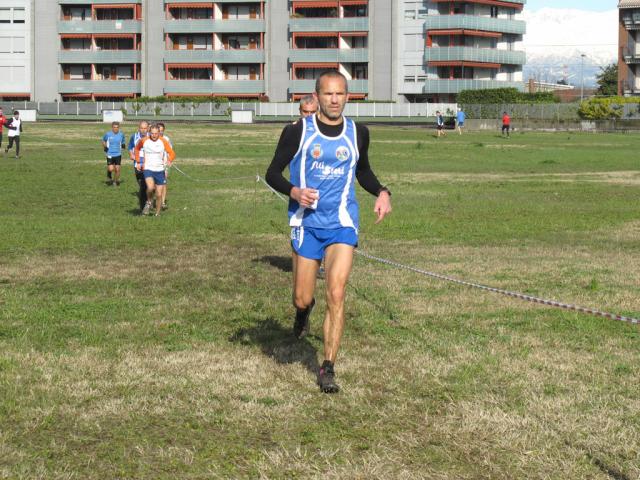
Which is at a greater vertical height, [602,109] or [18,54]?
[18,54]

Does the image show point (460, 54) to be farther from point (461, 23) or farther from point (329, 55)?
point (329, 55)

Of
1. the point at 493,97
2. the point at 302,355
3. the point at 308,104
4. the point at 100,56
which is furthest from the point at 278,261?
the point at 100,56

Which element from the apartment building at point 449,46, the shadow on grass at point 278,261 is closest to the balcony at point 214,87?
the apartment building at point 449,46

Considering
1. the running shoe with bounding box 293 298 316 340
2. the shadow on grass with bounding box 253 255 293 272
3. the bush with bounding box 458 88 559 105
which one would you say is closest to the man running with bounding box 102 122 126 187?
the shadow on grass with bounding box 253 255 293 272

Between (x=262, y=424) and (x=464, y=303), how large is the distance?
440 cm

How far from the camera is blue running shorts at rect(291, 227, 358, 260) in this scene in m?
7.15

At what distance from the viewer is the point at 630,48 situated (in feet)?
319

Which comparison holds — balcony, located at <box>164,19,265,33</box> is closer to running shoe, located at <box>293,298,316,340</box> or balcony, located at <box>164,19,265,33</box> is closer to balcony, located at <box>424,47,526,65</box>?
balcony, located at <box>424,47,526,65</box>

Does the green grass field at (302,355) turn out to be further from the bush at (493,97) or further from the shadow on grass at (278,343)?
the bush at (493,97)

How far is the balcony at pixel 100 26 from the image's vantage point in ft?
335

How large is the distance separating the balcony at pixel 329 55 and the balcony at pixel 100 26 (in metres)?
15.8

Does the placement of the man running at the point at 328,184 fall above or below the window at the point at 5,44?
below

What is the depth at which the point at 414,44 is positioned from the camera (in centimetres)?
10088

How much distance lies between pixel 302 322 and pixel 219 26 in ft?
313
